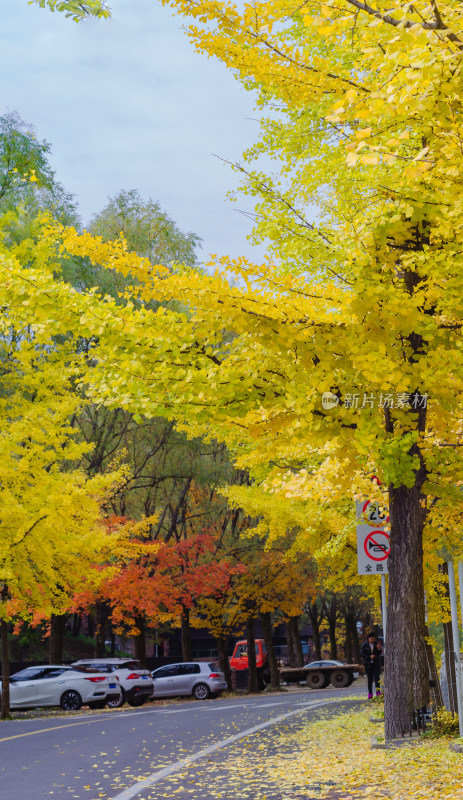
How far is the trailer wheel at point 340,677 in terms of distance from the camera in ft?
106

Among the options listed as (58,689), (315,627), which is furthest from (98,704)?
(315,627)

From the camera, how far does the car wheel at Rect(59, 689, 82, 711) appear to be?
20.2m

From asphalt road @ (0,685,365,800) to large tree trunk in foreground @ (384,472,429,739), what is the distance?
173 cm

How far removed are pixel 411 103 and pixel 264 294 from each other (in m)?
2.64

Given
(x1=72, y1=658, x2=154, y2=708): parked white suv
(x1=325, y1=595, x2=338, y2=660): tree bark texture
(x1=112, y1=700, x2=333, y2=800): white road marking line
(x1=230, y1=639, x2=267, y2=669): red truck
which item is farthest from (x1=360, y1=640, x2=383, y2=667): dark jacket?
(x1=325, y1=595, x2=338, y2=660): tree bark texture

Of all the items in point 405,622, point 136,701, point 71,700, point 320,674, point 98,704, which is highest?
point 405,622

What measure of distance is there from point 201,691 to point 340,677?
9.09 meters

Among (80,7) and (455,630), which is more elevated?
(80,7)

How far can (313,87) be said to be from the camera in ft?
25.1

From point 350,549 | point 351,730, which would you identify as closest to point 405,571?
point 351,730

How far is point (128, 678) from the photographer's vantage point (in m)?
22.0

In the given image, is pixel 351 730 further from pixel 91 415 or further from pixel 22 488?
pixel 91 415

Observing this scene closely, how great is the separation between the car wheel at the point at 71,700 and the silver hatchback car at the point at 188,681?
4.88 meters

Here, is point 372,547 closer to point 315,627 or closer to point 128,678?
point 128,678
